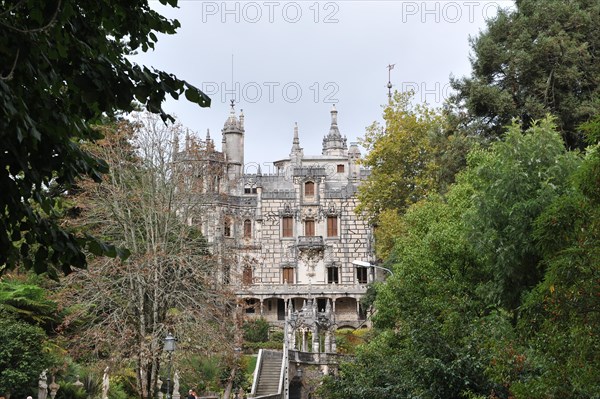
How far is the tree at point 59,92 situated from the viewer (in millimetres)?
8953

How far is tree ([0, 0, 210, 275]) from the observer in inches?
352

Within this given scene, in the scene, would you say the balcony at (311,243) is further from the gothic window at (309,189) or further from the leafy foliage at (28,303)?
the leafy foliage at (28,303)

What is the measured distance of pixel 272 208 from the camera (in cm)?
7719

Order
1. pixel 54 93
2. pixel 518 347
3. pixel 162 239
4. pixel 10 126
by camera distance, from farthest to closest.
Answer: pixel 162 239 < pixel 518 347 < pixel 54 93 < pixel 10 126

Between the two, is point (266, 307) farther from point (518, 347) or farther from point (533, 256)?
point (518, 347)

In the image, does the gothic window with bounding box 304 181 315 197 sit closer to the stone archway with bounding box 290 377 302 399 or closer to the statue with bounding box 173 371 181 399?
the stone archway with bounding box 290 377 302 399

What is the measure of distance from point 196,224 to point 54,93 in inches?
931

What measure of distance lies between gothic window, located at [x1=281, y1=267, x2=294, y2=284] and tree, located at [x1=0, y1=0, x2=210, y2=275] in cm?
6607

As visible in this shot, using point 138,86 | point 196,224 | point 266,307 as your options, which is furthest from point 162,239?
point 266,307

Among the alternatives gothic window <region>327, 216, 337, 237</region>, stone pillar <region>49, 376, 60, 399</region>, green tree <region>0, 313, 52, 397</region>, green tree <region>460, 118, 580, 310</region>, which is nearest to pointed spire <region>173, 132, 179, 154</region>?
green tree <region>0, 313, 52, 397</region>

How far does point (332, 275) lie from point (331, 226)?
3719 millimetres

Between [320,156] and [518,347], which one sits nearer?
[518,347]

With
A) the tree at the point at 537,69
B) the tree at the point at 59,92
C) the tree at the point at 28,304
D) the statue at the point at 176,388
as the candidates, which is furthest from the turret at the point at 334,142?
the tree at the point at 59,92

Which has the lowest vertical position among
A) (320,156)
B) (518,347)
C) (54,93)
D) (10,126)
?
(518,347)
